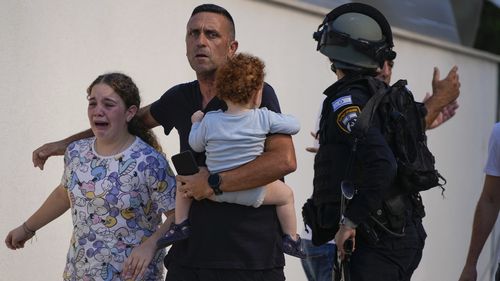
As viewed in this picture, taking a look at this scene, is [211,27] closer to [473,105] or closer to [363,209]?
[363,209]

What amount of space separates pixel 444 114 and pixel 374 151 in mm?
1293

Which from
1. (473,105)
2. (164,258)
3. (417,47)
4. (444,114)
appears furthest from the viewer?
(473,105)

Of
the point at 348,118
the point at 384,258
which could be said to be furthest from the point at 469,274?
the point at 348,118

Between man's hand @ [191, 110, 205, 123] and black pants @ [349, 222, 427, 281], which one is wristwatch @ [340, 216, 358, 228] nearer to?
black pants @ [349, 222, 427, 281]

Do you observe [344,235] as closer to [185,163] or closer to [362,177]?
[362,177]

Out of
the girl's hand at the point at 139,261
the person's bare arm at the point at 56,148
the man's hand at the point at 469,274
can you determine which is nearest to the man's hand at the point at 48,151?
the person's bare arm at the point at 56,148

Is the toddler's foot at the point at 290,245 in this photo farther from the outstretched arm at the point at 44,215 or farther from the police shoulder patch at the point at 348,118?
the outstretched arm at the point at 44,215

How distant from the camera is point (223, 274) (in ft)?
13.8

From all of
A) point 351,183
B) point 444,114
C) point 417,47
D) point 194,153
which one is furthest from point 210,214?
point 417,47

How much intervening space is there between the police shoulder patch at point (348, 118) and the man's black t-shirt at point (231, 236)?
10.7 inches

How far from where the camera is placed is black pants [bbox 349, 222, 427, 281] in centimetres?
432

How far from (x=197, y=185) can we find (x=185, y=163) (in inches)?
4.9

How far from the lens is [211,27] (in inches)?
183

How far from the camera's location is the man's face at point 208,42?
4.58 meters
